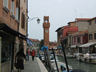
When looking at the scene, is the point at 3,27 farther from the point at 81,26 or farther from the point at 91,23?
the point at 81,26

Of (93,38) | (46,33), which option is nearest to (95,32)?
(93,38)

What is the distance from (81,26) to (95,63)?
3830cm

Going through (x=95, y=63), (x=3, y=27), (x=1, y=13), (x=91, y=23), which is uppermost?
(x=91, y=23)

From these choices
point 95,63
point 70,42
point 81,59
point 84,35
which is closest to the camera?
point 95,63

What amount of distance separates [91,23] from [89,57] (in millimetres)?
18171

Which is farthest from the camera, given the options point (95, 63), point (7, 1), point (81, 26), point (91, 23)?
point (81, 26)

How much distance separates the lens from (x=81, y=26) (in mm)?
70812

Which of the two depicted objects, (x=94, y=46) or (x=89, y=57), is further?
(x=94, y=46)

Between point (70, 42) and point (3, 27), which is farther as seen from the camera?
point (70, 42)

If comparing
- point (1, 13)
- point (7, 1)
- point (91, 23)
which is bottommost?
point (1, 13)

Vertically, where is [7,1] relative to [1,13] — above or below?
above

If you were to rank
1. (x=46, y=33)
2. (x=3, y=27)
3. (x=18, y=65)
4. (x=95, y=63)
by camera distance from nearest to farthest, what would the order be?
(x=3, y=27), (x=18, y=65), (x=95, y=63), (x=46, y=33)

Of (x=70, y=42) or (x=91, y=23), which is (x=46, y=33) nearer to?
(x=70, y=42)

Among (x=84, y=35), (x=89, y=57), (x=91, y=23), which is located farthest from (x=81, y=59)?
(x=84, y=35)
